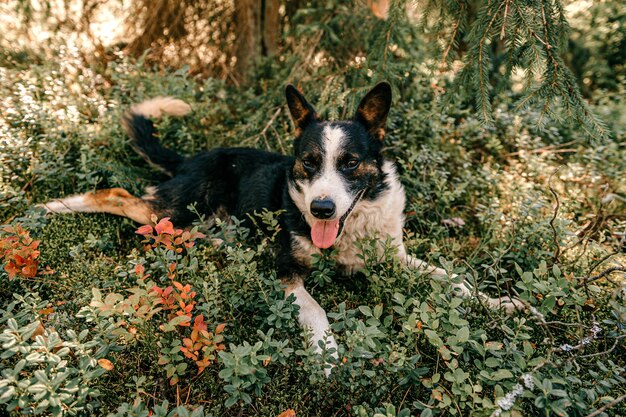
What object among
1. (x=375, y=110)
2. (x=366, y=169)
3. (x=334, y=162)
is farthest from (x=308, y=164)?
(x=375, y=110)

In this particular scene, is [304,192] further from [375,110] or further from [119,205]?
[119,205]

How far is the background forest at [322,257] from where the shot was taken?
198cm

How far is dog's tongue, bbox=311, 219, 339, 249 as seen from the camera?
271 cm

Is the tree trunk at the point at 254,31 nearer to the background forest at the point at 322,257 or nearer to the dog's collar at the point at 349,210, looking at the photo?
the background forest at the point at 322,257

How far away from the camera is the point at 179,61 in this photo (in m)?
5.84

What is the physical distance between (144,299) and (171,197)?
156cm

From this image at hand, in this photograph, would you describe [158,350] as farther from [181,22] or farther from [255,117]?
A: [181,22]

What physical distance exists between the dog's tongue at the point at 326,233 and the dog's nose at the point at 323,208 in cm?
16

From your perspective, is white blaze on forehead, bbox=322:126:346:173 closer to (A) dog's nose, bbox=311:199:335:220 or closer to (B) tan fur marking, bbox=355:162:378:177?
(B) tan fur marking, bbox=355:162:378:177

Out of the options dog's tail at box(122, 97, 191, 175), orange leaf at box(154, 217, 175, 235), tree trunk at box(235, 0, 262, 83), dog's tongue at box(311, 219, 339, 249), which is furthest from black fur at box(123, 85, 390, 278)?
tree trunk at box(235, 0, 262, 83)

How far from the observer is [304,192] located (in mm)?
2854

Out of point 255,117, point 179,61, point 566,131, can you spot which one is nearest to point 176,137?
point 255,117

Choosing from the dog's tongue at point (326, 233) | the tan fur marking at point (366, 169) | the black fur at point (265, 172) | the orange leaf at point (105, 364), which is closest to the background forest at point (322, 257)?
the orange leaf at point (105, 364)

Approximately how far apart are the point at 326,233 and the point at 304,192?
343mm
